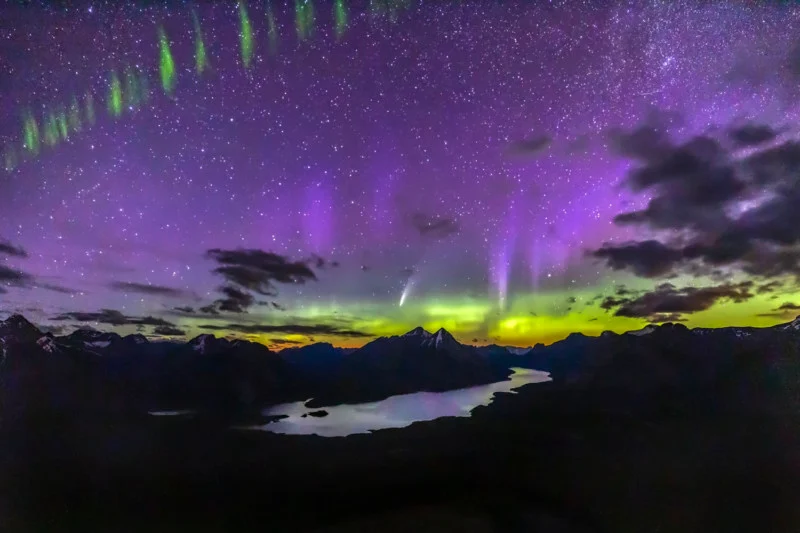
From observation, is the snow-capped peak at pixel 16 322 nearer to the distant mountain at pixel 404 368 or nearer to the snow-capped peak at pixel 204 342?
the snow-capped peak at pixel 204 342

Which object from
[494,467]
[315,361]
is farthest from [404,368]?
[494,467]

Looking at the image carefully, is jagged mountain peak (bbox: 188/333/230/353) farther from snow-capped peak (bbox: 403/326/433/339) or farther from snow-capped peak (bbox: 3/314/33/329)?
snow-capped peak (bbox: 403/326/433/339)

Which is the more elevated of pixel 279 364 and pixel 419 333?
pixel 419 333

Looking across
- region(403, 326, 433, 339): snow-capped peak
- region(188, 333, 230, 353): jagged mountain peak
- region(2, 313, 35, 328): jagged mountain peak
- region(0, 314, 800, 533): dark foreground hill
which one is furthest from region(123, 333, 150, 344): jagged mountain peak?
region(403, 326, 433, 339): snow-capped peak

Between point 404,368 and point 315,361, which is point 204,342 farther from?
point 404,368

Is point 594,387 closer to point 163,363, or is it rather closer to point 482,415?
point 482,415

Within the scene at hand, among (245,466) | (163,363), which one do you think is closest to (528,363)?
(245,466)

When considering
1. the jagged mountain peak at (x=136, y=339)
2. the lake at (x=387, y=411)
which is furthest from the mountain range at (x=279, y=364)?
the lake at (x=387, y=411)
